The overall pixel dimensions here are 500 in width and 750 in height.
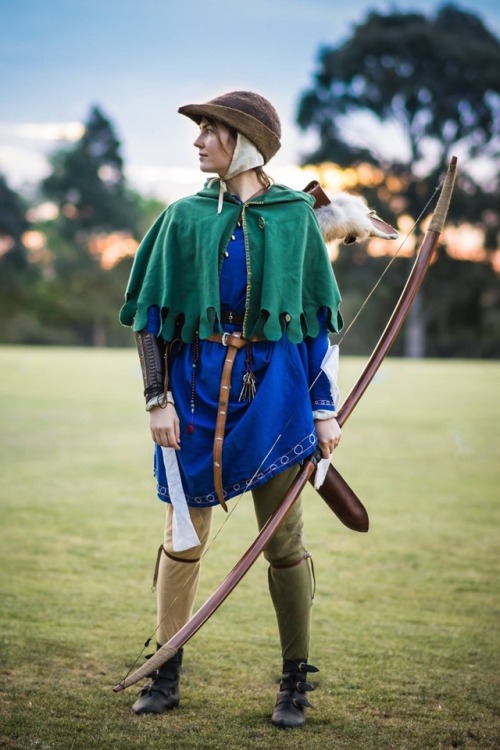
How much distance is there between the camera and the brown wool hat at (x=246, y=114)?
9.37ft

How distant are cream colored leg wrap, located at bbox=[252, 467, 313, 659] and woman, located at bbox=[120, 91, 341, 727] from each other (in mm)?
10

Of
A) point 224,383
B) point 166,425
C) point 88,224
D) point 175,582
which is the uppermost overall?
point 88,224

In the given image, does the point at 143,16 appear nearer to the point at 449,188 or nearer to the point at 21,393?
the point at 21,393

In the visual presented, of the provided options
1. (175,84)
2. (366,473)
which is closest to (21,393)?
(366,473)

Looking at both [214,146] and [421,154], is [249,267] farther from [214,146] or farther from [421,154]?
[421,154]

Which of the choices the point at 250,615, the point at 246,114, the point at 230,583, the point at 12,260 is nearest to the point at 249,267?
the point at 246,114

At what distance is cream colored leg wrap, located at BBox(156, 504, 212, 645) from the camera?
10.0 ft

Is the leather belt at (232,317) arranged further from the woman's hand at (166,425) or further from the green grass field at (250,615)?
the green grass field at (250,615)

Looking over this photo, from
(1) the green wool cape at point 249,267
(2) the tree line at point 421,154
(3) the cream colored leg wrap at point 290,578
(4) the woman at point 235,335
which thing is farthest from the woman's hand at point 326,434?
(2) the tree line at point 421,154

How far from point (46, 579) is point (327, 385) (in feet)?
7.23

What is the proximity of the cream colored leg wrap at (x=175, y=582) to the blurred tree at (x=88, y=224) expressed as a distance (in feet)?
144

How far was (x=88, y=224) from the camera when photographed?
50.9 metres

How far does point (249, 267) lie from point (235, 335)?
225 millimetres

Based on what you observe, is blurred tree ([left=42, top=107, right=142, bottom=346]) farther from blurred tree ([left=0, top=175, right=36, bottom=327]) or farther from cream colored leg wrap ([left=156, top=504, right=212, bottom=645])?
cream colored leg wrap ([left=156, top=504, right=212, bottom=645])
